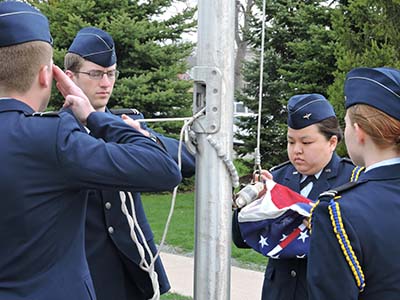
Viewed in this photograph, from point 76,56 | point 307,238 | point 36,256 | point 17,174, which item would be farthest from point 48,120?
point 307,238

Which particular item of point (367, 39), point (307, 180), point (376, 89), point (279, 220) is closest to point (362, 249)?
point (376, 89)

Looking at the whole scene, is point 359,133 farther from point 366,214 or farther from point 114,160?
point 114,160

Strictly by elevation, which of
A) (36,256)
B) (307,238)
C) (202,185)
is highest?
(202,185)

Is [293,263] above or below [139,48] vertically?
below

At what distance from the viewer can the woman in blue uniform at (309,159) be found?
120 inches

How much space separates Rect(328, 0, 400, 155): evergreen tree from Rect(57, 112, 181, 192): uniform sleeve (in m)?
7.74

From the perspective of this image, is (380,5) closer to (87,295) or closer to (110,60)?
(110,60)

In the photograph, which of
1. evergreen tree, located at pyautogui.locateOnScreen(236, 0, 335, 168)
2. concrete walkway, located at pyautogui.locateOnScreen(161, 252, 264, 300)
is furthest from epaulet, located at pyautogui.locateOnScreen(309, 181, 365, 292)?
evergreen tree, located at pyautogui.locateOnScreen(236, 0, 335, 168)

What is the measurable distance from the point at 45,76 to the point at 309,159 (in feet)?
5.04

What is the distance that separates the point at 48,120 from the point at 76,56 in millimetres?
1181

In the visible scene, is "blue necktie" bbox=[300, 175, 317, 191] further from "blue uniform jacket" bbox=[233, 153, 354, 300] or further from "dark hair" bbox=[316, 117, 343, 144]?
"dark hair" bbox=[316, 117, 343, 144]

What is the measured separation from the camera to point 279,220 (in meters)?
2.80

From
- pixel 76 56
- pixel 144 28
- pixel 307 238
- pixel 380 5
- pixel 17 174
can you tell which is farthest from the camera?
pixel 144 28

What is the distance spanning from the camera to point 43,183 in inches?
74.4
